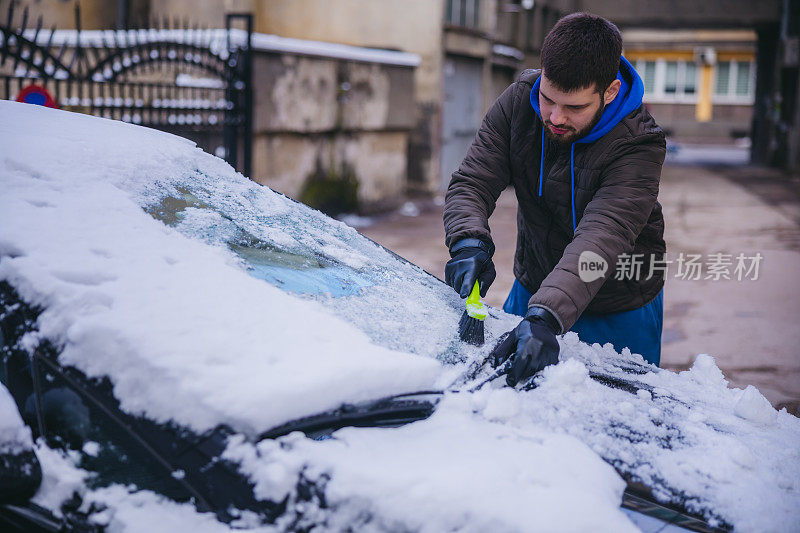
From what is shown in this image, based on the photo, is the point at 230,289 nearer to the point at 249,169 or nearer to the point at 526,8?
the point at 249,169

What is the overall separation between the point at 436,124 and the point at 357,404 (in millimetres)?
11575

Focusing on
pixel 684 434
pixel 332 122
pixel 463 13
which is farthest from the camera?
pixel 463 13

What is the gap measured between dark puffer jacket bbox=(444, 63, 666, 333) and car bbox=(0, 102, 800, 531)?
494mm

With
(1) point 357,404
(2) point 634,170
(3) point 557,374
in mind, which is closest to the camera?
(1) point 357,404

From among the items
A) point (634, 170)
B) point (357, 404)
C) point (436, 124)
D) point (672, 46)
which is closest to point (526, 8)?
point (436, 124)

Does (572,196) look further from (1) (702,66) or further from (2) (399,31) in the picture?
(1) (702,66)

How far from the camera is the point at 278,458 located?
1.41 meters

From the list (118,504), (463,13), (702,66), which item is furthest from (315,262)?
(702,66)

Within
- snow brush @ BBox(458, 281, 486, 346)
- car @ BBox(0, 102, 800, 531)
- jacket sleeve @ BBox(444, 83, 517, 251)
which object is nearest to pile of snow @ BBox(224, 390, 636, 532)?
car @ BBox(0, 102, 800, 531)

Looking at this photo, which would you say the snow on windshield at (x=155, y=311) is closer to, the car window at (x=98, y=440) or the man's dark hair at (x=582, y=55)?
the car window at (x=98, y=440)

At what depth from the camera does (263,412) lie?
1427 mm

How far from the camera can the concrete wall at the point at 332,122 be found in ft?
28.0

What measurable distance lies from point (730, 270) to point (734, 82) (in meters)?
30.2

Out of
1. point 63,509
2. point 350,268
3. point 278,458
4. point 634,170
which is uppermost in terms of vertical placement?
point 634,170
